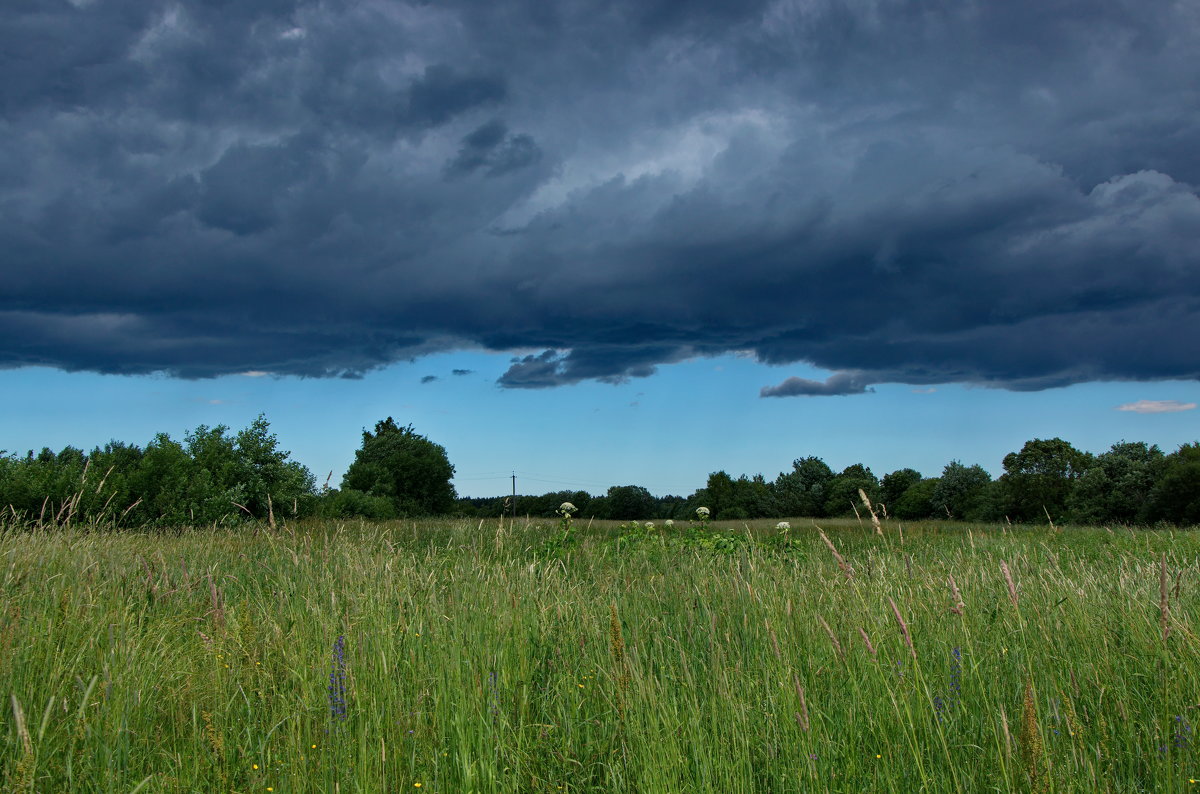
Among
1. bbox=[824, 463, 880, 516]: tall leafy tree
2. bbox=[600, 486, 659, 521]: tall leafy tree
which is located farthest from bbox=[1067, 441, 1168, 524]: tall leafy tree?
bbox=[600, 486, 659, 521]: tall leafy tree

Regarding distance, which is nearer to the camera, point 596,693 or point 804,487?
point 596,693

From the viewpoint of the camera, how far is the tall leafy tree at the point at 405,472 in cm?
5112

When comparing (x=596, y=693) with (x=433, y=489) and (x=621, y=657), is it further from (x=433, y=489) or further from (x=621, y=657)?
(x=433, y=489)

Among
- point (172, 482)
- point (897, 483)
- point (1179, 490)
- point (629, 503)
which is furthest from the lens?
point (629, 503)

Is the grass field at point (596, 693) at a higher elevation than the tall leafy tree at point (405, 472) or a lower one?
lower

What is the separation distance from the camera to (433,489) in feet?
179

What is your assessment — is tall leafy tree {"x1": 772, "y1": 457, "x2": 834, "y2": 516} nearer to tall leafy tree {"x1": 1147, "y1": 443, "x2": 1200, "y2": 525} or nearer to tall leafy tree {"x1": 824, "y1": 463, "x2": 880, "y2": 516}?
tall leafy tree {"x1": 824, "y1": 463, "x2": 880, "y2": 516}

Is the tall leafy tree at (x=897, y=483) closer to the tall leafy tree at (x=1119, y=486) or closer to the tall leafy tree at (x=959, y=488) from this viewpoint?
the tall leafy tree at (x=959, y=488)

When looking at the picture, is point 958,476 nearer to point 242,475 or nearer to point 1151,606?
point 242,475

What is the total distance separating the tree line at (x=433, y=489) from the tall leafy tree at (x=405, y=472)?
0.11 m

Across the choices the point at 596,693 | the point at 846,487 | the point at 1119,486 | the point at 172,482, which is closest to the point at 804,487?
the point at 846,487

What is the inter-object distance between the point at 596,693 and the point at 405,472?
51.6m

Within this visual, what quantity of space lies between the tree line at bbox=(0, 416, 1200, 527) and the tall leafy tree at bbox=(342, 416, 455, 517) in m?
0.11

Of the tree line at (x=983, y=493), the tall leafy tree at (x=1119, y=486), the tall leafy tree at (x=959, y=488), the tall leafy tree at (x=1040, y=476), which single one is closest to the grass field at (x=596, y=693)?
A: the tree line at (x=983, y=493)
